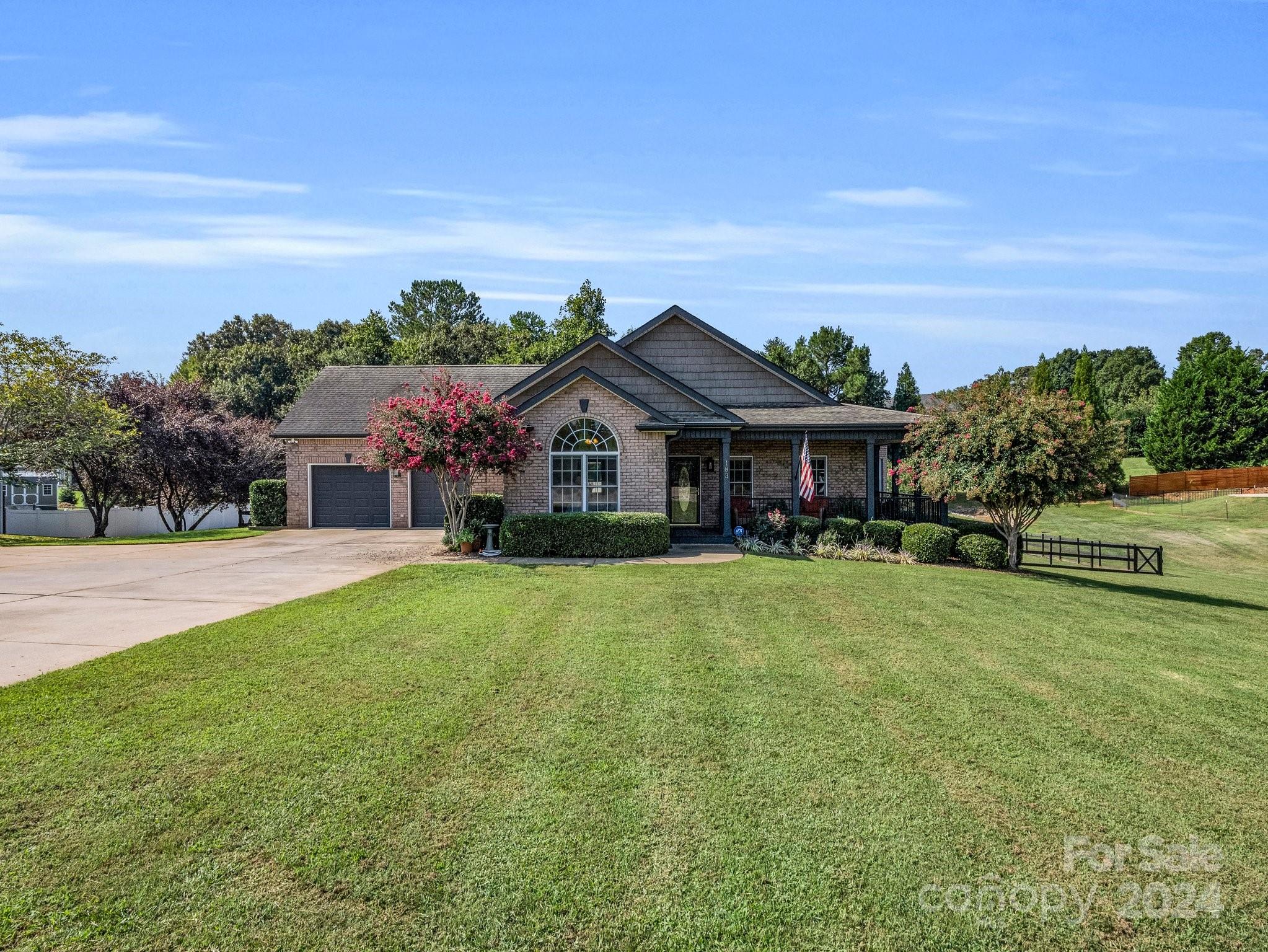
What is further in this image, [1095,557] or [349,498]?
[349,498]

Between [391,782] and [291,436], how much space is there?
844 inches

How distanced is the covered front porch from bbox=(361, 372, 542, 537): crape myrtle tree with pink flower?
18.2ft

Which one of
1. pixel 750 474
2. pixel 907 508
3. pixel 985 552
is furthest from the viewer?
pixel 750 474

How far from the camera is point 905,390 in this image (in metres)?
56.9

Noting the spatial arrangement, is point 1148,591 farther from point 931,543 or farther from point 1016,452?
point 931,543

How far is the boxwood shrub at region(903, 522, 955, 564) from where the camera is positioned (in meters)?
15.6

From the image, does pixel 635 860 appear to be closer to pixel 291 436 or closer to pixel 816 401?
pixel 816 401

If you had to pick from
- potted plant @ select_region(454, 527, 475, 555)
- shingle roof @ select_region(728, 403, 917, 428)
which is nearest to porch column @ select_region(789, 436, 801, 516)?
shingle roof @ select_region(728, 403, 917, 428)

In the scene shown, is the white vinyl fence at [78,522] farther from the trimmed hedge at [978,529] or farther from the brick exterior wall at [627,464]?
the trimmed hedge at [978,529]

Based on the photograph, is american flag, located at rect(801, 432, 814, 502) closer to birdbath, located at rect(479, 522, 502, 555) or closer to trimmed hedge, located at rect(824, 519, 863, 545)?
trimmed hedge, located at rect(824, 519, 863, 545)

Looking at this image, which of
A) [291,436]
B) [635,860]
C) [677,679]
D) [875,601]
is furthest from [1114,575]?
[291,436]

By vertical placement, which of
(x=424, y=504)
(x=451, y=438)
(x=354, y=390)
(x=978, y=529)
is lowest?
(x=978, y=529)

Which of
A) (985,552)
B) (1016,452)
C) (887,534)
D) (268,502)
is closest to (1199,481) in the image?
(985,552)

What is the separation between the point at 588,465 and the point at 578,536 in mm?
2795
